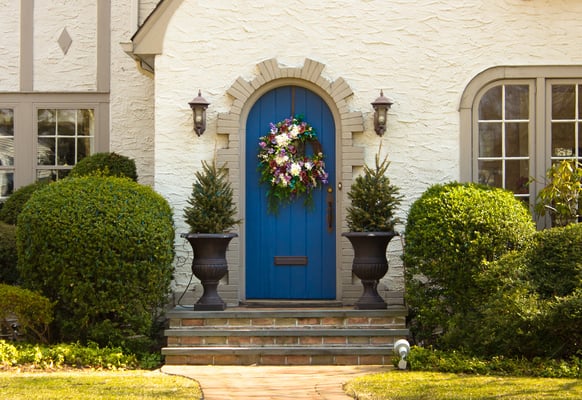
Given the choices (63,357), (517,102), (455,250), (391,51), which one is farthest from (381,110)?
(63,357)

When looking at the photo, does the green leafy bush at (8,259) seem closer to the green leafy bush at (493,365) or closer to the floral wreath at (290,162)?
the floral wreath at (290,162)

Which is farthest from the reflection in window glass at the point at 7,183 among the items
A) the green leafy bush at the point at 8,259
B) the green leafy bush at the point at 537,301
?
the green leafy bush at the point at 537,301

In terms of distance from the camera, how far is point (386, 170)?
1048 centimetres

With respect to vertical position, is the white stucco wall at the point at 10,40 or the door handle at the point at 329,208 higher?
the white stucco wall at the point at 10,40

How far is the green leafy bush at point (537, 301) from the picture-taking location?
26.9 ft

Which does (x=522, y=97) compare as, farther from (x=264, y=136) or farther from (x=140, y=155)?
(x=140, y=155)

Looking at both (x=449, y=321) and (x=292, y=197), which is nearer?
(x=449, y=321)

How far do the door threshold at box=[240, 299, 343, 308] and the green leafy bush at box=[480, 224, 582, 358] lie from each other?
2.07 meters

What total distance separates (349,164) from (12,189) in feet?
18.0

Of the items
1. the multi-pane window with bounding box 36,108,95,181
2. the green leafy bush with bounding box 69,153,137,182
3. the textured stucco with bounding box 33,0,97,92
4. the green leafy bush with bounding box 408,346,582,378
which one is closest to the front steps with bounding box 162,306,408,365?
the green leafy bush with bounding box 408,346,582,378

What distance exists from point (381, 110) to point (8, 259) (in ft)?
15.9

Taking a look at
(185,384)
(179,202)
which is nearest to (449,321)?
(185,384)

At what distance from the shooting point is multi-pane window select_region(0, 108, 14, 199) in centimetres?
1308

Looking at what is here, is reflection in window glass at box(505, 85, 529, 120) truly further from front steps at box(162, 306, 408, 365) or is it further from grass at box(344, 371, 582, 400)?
grass at box(344, 371, 582, 400)
